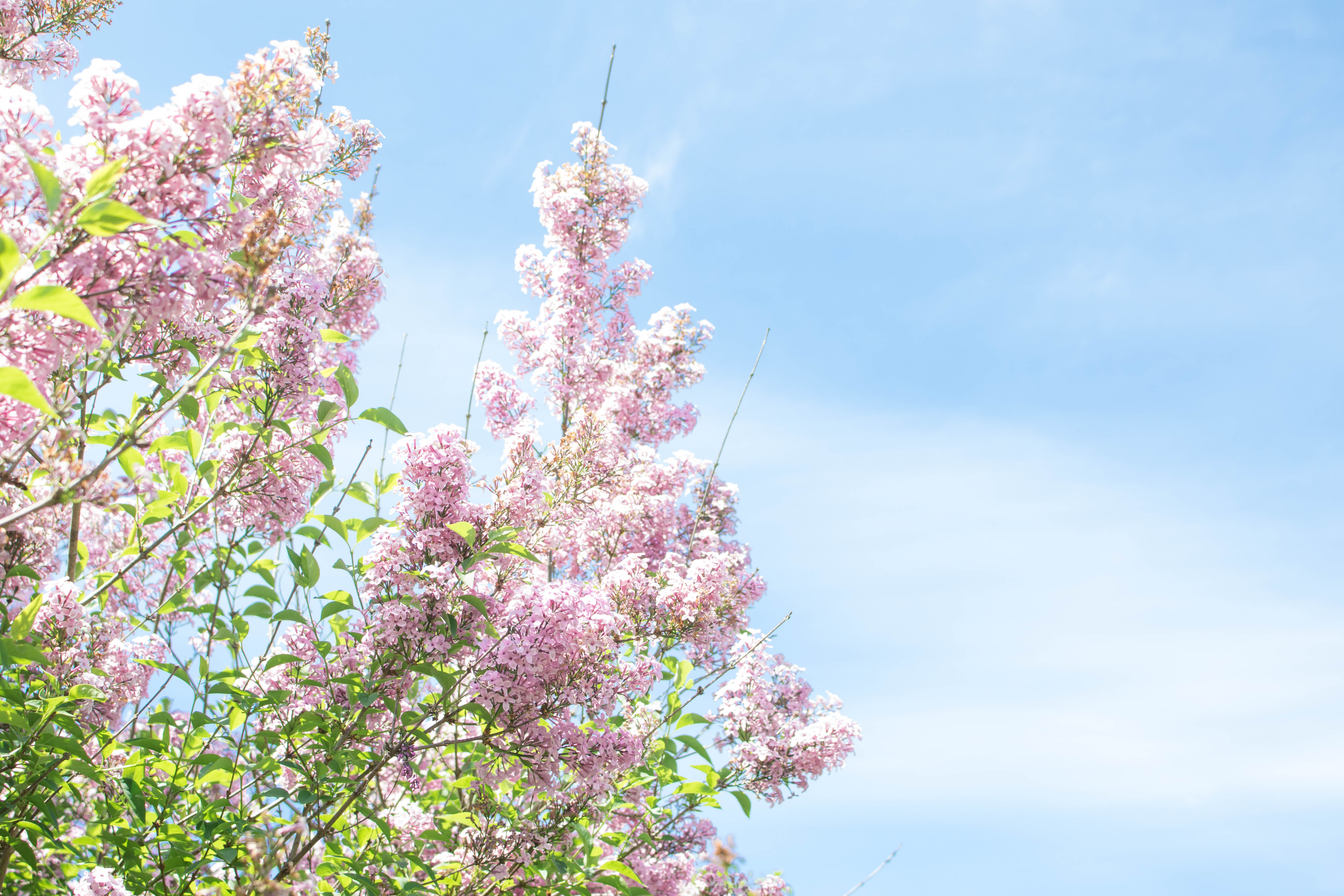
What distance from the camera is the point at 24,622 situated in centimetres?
322

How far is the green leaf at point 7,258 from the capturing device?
6.14 ft

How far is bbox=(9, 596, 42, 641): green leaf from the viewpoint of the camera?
3199 mm

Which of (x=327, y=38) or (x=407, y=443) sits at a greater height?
(x=327, y=38)

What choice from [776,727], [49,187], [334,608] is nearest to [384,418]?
[334,608]

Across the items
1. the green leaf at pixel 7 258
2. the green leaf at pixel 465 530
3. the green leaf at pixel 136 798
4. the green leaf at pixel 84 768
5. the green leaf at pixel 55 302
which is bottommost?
the green leaf at pixel 136 798

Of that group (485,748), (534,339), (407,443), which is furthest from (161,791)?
(534,339)

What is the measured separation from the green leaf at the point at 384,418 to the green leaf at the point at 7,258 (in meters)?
1.50

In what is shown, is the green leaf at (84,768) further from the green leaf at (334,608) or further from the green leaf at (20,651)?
the green leaf at (334,608)

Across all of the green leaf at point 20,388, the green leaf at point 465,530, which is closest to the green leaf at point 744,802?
the green leaf at point 465,530

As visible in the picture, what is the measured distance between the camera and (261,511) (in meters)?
4.18

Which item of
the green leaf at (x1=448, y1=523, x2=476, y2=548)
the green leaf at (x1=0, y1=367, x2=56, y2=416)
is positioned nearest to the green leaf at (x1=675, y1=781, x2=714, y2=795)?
the green leaf at (x1=448, y1=523, x2=476, y2=548)

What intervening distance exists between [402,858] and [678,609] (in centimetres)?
232

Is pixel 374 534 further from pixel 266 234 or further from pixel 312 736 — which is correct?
pixel 266 234

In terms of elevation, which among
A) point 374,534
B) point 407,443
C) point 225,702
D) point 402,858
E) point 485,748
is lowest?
point 402,858
